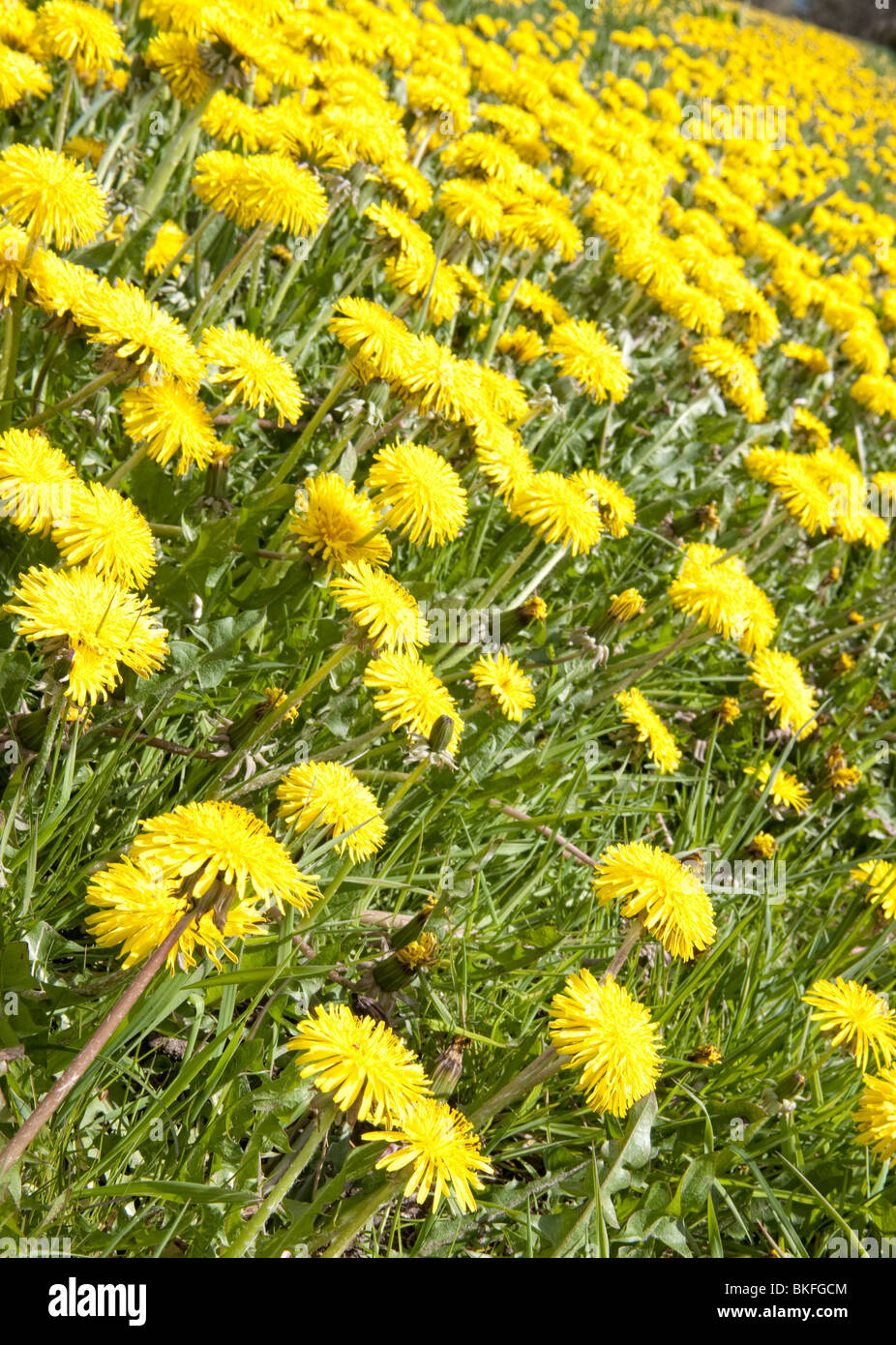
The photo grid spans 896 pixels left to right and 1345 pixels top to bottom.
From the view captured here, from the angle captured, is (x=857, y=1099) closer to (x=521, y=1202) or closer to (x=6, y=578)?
(x=521, y=1202)

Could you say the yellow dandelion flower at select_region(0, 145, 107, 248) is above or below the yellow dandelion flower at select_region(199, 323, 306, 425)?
above

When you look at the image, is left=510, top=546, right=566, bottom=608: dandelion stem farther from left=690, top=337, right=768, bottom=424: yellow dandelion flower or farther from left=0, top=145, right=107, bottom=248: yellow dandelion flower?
left=0, top=145, right=107, bottom=248: yellow dandelion flower

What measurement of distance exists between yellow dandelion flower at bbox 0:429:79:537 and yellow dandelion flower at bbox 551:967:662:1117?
108 centimetres

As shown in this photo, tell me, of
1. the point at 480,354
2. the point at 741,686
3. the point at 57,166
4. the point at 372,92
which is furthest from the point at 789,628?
the point at 57,166

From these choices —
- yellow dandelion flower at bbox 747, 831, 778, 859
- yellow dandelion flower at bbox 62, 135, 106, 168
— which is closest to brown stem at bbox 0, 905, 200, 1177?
yellow dandelion flower at bbox 747, 831, 778, 859

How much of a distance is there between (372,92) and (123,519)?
207 centimetres

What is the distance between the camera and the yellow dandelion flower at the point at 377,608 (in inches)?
74.2

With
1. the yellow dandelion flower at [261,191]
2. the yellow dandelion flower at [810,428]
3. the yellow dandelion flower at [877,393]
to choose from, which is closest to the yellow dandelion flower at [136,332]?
the yellow dandelion flower at [261,191]

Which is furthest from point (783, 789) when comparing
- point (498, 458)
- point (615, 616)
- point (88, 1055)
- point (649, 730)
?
point (88, 1055)

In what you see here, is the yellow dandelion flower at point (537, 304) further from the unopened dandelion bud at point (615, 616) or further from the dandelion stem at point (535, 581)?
the unopened dandelion bud at point (615, 616)

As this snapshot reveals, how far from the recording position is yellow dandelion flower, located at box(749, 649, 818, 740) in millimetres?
2924

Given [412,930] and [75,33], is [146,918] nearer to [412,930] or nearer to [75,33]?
[412,930]

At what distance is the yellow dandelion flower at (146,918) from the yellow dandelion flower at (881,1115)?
A: 105 cm

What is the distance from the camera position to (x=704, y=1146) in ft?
6.49
